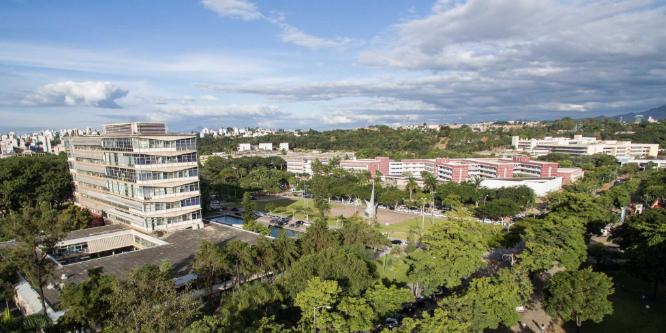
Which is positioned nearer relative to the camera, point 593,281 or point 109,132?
A: point 593,281

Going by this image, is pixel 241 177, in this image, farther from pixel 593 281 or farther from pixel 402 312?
pixel 593 281

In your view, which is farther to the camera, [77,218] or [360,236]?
[77,218]

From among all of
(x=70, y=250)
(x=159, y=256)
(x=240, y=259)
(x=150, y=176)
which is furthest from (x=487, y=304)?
(x=70, y=250)

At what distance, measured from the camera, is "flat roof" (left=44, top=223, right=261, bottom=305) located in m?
27.5

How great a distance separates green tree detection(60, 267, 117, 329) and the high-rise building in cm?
1610

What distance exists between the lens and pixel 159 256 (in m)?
31.1

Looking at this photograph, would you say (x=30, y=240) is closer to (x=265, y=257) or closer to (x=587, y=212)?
(x=265, y=257)

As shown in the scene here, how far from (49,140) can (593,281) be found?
614 feet

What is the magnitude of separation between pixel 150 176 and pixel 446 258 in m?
27.8

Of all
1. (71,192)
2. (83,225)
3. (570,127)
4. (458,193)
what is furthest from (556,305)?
(570,127)

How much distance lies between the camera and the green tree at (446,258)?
26875mm

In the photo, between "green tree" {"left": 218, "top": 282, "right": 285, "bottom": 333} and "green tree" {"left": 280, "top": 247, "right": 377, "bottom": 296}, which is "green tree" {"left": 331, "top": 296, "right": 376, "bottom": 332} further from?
"green tree" {"left": 218, "top": 282, "right": 285, "bottom": 333}

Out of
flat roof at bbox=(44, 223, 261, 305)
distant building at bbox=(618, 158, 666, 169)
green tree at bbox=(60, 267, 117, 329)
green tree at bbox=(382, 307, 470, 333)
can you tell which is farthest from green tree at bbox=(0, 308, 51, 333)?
distant building at bbox=(618, 158, 666, 169)

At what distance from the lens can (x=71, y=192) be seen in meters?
54.8
